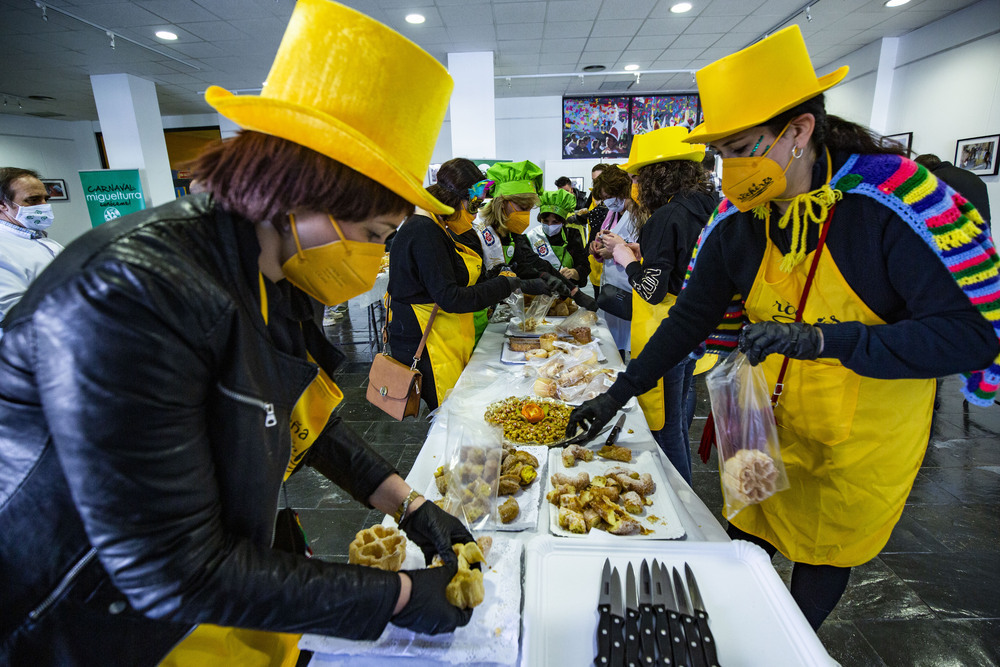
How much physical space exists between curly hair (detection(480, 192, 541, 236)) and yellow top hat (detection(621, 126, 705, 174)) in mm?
806

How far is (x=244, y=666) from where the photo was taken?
3.41ft

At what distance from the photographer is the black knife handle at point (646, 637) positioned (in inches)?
34.2

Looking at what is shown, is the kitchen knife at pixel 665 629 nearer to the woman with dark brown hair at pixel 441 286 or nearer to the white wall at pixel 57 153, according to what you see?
the woman with dark brown hair at pixel 441 286

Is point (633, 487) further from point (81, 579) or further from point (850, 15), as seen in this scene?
point (850, 15)

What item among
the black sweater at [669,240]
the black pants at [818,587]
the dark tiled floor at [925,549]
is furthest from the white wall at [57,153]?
the black pants at [818,587]

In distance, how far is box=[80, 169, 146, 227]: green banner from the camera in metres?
8.46

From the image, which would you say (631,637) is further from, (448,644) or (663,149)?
(663,149)

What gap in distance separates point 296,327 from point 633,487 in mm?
1056

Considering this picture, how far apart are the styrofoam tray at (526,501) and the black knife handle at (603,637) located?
0.38m

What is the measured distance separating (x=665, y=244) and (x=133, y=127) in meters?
9.98

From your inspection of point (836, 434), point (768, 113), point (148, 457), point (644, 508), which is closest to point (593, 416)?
point (644, 508)

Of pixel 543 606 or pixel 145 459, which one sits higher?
pixel 145 459

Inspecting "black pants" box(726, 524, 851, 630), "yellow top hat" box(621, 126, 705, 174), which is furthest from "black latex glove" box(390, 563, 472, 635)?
"yellow top hat" box(621, 126, 705, 174)

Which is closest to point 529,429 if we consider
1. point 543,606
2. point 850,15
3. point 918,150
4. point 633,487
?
point 633,487
